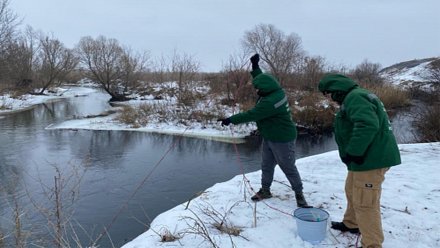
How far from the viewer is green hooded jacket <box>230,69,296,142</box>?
4312mm

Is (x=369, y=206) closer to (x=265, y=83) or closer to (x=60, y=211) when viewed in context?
(x=265, y=83)

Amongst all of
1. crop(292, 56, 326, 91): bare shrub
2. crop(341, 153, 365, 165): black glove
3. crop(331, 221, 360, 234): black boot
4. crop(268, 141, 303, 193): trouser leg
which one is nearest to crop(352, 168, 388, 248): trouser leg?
crop(341, 153, 365, 165): black glove

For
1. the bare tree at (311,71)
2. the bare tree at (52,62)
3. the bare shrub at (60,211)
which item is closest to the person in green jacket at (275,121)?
the bare shrub at (60,211)

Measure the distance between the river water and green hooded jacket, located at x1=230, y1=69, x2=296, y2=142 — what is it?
4.31 ft

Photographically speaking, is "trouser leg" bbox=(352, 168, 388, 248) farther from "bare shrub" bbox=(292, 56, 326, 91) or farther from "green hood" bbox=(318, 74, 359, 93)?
"bare shrub" bbox=(292, 56, 326, 91)

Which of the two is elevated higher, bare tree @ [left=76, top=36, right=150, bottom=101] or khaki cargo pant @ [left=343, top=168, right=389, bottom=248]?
bare tree @ [left=76, top=36, right=150, bottom=101]

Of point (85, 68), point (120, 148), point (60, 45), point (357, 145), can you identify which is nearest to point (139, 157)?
point (120, 148)

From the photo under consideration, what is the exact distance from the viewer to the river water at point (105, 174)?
5949 mm

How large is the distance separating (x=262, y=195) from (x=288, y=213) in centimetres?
55

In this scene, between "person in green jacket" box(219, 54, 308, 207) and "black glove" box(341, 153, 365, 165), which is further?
"person in green jacket" box(219, 54, 308, 207)

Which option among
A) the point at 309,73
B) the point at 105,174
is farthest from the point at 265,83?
the point at 309,73

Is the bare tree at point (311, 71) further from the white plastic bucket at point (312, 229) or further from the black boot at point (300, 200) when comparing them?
the white plastic bucket at point (312, 229)

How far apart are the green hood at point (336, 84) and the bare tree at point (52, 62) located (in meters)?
39.1

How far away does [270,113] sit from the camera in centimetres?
432
